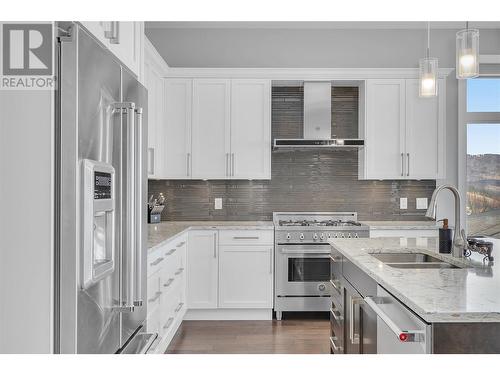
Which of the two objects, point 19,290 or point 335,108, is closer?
point 19,290

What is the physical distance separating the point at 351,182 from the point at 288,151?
30.2 inches

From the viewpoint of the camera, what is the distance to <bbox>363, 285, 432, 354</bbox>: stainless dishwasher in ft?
4.30

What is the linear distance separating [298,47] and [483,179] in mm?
2515

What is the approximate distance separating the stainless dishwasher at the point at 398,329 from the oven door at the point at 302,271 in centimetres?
235

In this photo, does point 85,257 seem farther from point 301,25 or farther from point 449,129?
point 449,129

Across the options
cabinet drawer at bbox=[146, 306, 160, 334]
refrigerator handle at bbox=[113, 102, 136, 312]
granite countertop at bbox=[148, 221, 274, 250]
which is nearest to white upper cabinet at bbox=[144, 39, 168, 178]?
granite countertop at bbox=[148, 221, 274, 250]

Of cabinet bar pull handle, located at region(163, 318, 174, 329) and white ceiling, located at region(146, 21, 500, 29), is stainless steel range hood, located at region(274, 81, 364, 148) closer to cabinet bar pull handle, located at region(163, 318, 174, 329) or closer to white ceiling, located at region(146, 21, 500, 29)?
white ceiling, located at region(146, 21, 500, 29)

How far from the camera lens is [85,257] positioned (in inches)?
56.1

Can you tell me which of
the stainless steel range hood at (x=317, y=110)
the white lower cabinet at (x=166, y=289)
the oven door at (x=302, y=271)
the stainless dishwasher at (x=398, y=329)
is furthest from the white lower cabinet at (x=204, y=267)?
the stainless dishwasher at (x=398, y=329)

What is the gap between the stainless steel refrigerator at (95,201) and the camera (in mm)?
1384

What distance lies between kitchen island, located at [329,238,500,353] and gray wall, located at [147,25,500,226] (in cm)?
305

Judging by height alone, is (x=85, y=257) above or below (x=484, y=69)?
below

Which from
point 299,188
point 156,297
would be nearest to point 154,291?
point 156,297

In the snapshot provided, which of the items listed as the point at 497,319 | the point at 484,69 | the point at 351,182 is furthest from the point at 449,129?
the point at 497,319
